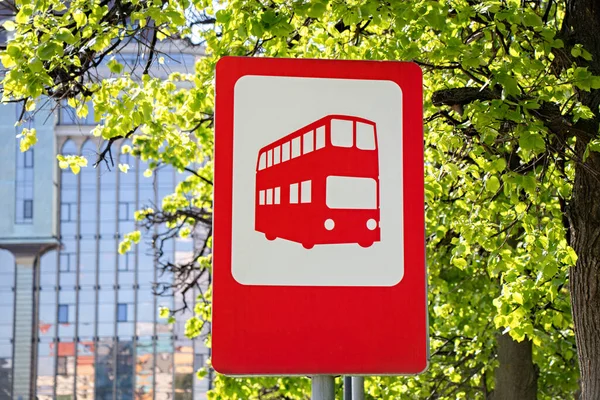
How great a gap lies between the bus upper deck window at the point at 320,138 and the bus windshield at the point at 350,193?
0.28ft

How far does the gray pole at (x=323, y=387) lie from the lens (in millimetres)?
2893

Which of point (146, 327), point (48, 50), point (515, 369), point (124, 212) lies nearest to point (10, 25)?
point (48, 50)

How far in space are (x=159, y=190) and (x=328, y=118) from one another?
59737 millimetres

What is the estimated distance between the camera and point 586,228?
7.74 meters

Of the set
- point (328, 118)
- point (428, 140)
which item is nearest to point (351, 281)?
point (328, 118)

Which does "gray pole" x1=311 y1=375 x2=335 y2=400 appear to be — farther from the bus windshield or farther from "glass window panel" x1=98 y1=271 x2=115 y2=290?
"glass window panel" x1=98 y1=271 x2=115 y2=290

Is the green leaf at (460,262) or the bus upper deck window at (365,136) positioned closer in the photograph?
the bus upper deck window at (365,136)

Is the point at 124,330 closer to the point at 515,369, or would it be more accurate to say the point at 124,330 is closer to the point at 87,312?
the point at 87,312

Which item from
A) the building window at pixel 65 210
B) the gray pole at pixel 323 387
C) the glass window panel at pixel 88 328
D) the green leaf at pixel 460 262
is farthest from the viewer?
the building window at pixel 65 210

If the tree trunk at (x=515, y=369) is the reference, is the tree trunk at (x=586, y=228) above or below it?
above

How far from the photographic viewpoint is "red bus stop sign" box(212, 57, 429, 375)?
2992 millimetres

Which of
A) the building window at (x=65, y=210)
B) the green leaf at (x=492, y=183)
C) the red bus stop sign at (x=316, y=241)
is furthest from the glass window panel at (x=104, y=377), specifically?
the red bus stop sign at (x=316, y=241)

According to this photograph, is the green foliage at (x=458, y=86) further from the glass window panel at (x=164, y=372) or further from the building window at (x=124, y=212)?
the building window at (x=124, y=212)

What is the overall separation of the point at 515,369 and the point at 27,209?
52.1 meters
